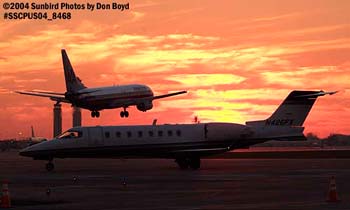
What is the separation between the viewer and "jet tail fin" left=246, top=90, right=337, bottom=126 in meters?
49.0


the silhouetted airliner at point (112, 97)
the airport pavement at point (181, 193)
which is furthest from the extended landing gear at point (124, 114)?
the airport pavement at point (181, 193)

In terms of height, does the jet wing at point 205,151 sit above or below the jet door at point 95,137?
below

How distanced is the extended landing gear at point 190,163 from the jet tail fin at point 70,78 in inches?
1586

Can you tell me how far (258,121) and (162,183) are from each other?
1905 centimetres

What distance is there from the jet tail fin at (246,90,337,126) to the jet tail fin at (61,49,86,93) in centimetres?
3961

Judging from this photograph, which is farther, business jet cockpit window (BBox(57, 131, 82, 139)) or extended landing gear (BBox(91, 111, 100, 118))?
extended landing gear (BBox(91, 111, 100, 118))

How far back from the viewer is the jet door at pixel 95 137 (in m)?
46.2

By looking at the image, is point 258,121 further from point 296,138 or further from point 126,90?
point 126,90

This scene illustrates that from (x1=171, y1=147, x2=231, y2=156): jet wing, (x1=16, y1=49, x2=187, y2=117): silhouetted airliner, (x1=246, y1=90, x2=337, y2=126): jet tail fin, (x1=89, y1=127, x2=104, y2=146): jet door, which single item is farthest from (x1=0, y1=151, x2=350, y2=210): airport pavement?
(x1=16, y1=49, x2=187, y2=117): silhouetted airliner

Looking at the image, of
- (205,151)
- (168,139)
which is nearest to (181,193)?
(205,151)

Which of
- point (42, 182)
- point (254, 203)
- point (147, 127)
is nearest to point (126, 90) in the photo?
point (147, 127)

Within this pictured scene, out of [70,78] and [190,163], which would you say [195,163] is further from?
[70,78]

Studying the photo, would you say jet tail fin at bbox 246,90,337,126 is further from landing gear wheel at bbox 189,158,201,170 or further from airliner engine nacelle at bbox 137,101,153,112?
airliner engine nacelle at bbox 137,101,153,112

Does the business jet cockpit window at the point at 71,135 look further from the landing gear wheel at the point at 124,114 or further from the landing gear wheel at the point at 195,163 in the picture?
the landing gear wheel at the point at 124,114
